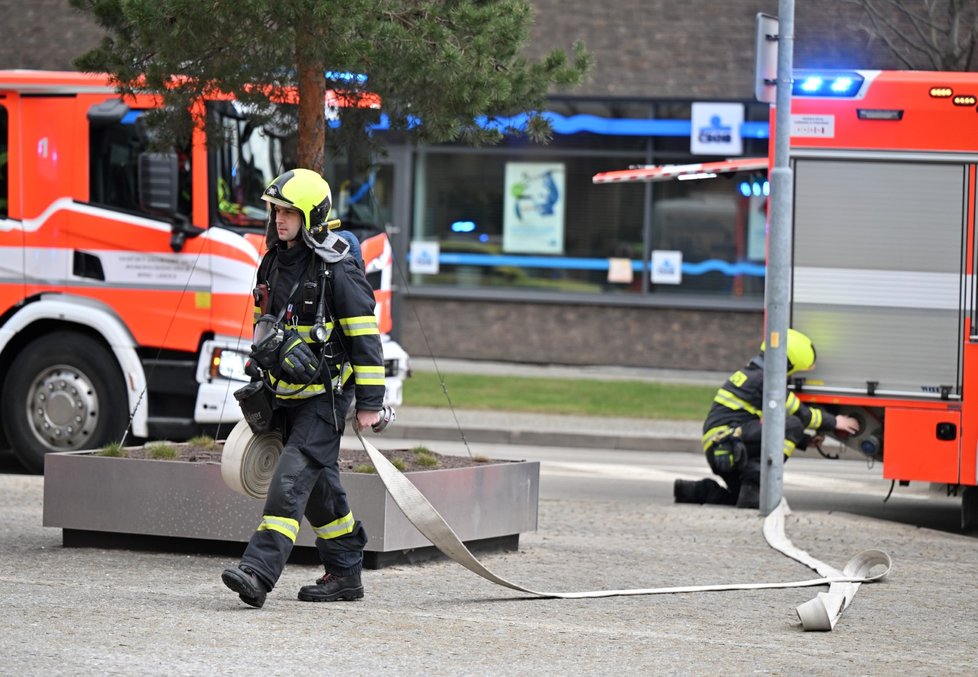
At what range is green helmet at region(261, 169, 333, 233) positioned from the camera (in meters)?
6.77

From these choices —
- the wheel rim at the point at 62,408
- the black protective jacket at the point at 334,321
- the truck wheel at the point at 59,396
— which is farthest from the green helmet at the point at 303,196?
the wheel rim at the point at 62,408

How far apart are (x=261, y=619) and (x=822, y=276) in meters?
5.83

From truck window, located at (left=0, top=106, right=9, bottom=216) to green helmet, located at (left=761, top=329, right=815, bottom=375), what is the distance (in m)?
5.57

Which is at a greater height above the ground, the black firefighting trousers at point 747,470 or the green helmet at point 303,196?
the green helmet at point 303,196

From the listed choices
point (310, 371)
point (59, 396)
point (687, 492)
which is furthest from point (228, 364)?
point (310, 371)

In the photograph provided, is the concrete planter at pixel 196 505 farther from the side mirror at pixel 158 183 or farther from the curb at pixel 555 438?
the curb at pixel 555 438

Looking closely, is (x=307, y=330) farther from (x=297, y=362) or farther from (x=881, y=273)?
(x=881, y=273)

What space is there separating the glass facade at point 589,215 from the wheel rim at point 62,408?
10.9m

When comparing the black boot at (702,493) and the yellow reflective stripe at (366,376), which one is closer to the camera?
the yellow reflective stripe at (366,376)

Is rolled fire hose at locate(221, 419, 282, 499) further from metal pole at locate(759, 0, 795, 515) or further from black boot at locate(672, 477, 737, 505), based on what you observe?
black boot at locate(672, 477, 737, 505)

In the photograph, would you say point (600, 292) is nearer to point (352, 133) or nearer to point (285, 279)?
point (352, 133)

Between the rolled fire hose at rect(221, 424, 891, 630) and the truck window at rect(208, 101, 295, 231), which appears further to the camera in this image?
the truck window at rect(208, 101, 295, 231)

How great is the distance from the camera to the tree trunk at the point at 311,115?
28.9ft

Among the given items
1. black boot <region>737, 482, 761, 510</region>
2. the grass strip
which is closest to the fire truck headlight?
black boot <region>737, 482, 761, 510</region>
